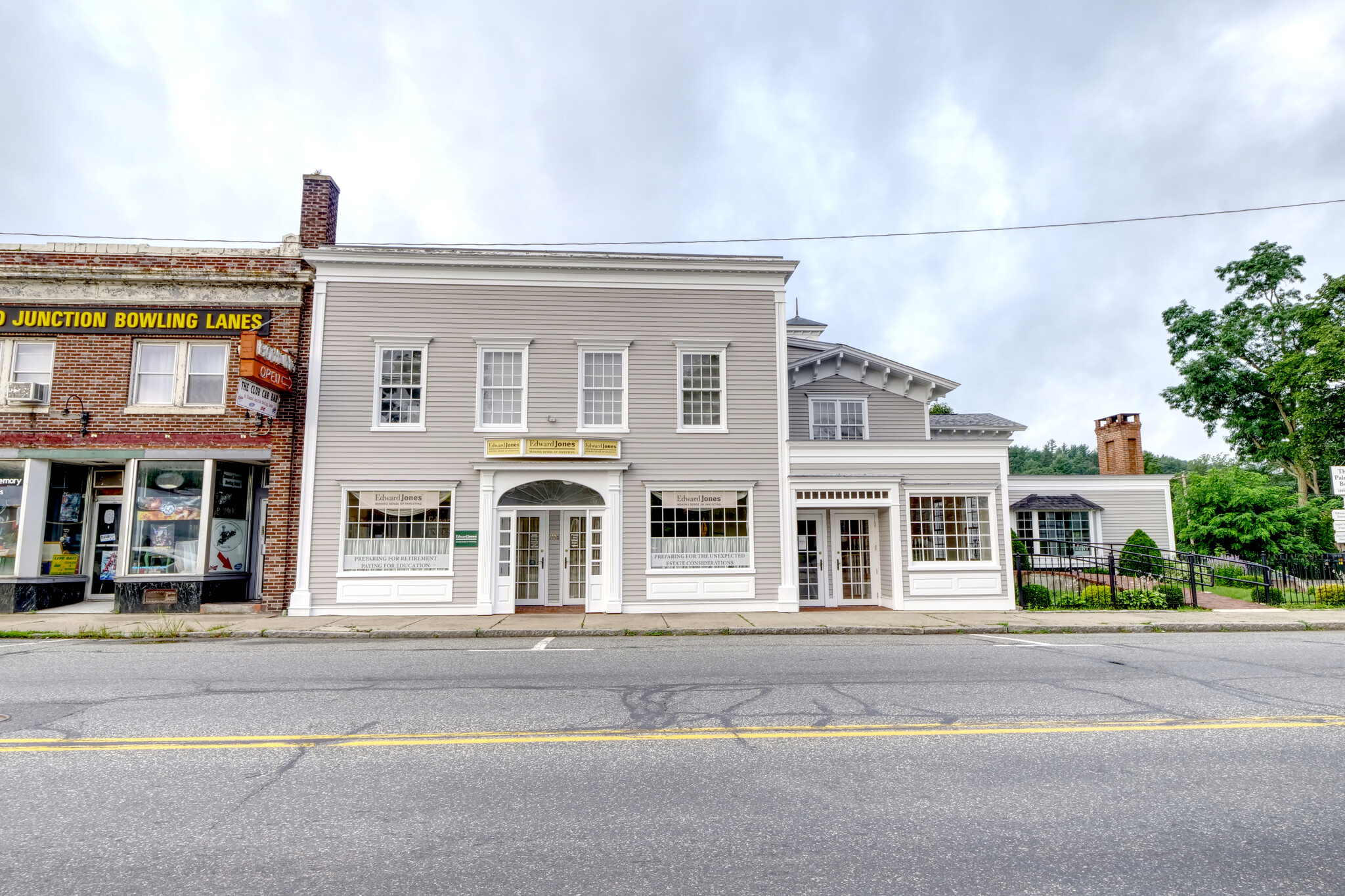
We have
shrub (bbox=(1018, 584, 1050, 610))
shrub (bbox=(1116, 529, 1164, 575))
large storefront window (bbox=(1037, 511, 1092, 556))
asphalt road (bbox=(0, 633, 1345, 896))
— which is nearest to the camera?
asphalt road (bbox=(0, 633, 1345, 896))

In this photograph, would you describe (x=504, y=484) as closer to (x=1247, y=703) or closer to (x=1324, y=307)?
(x=1247, y=703)

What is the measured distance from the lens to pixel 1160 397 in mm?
37188

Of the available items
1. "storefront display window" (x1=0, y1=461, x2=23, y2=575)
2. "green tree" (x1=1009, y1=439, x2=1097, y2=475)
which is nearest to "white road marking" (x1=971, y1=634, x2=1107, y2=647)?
"storefront display window" (x1=0, y1=461, x2=23, y2=575)

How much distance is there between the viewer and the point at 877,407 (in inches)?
797

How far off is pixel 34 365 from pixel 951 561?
70.3 feet

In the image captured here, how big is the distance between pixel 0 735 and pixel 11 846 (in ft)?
9.58

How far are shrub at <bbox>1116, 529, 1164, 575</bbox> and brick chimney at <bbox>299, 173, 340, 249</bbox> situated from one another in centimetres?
2181

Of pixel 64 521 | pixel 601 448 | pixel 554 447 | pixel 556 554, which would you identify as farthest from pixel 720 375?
pixel 64 521

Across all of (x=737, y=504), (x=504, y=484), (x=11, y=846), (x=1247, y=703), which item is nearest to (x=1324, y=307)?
(x=737, y=504)

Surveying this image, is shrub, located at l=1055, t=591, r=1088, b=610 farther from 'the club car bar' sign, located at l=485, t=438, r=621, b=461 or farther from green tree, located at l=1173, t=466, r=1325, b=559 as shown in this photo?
green tree, located at l=1173, t=466, r=1325, b=559

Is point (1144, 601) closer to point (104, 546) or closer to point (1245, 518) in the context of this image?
point (1245, 518)

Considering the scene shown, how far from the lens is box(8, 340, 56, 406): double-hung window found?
15.7m

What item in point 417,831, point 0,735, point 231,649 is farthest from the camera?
point 231,649

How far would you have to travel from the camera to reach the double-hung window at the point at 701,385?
16953mm
